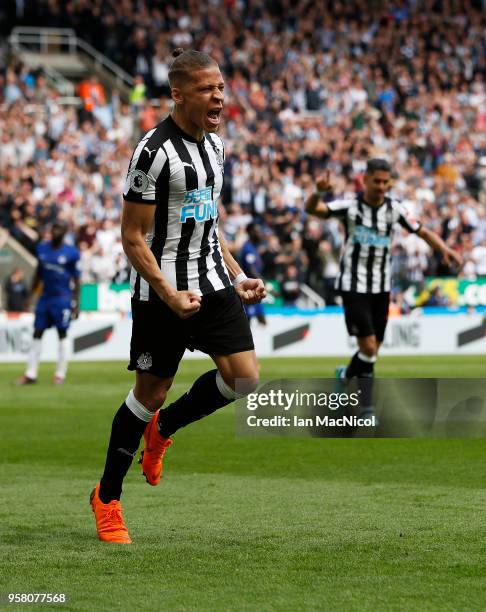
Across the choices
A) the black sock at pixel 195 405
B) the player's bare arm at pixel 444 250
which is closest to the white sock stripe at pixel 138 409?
the black sock at pixel 195 405

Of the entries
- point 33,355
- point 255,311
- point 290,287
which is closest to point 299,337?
point 255,311

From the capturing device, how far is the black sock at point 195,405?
6.71 meters

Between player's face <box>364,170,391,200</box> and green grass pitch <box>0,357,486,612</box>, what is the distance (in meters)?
2.45

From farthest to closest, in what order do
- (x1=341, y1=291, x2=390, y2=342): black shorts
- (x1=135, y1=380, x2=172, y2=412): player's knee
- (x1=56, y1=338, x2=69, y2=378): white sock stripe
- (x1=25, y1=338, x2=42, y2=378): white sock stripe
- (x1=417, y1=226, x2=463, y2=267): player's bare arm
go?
(x1=56, y1=338, x2=69, y2=378): white sock stripe, (x1=25, y1=338, x2=42, y2=378): white sock stripe, (x1=341, y1=291, x2=390, y2=342): black shorts, (x1=417, y1=226, x2=463, y2=267): player's bare arm, (x1=135, y1=380, x2=172, y2=412): player's knee

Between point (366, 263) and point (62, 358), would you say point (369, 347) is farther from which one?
point (62, 358)

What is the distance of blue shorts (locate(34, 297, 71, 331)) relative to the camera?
690 inches

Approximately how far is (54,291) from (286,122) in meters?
15.3

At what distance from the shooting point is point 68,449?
10625 millimetres

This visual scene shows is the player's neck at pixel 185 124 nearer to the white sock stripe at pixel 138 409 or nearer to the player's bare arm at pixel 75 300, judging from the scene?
the white sock stripe at pixel 138 409

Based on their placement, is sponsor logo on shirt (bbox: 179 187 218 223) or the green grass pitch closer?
the green grass pitch

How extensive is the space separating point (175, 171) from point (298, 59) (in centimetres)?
2913

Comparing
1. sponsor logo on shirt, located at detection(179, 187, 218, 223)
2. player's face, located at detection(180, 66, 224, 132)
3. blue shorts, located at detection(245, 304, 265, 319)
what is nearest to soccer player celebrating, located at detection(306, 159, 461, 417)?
sponsor logo on shirt, located at detection(179, 187, 218, 223)

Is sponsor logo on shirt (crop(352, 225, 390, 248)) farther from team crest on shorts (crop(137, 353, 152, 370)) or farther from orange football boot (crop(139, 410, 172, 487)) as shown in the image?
team crest on shorts (crop(137, 353, 152, 370))

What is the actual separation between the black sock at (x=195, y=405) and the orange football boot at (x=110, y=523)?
677 millimetres
